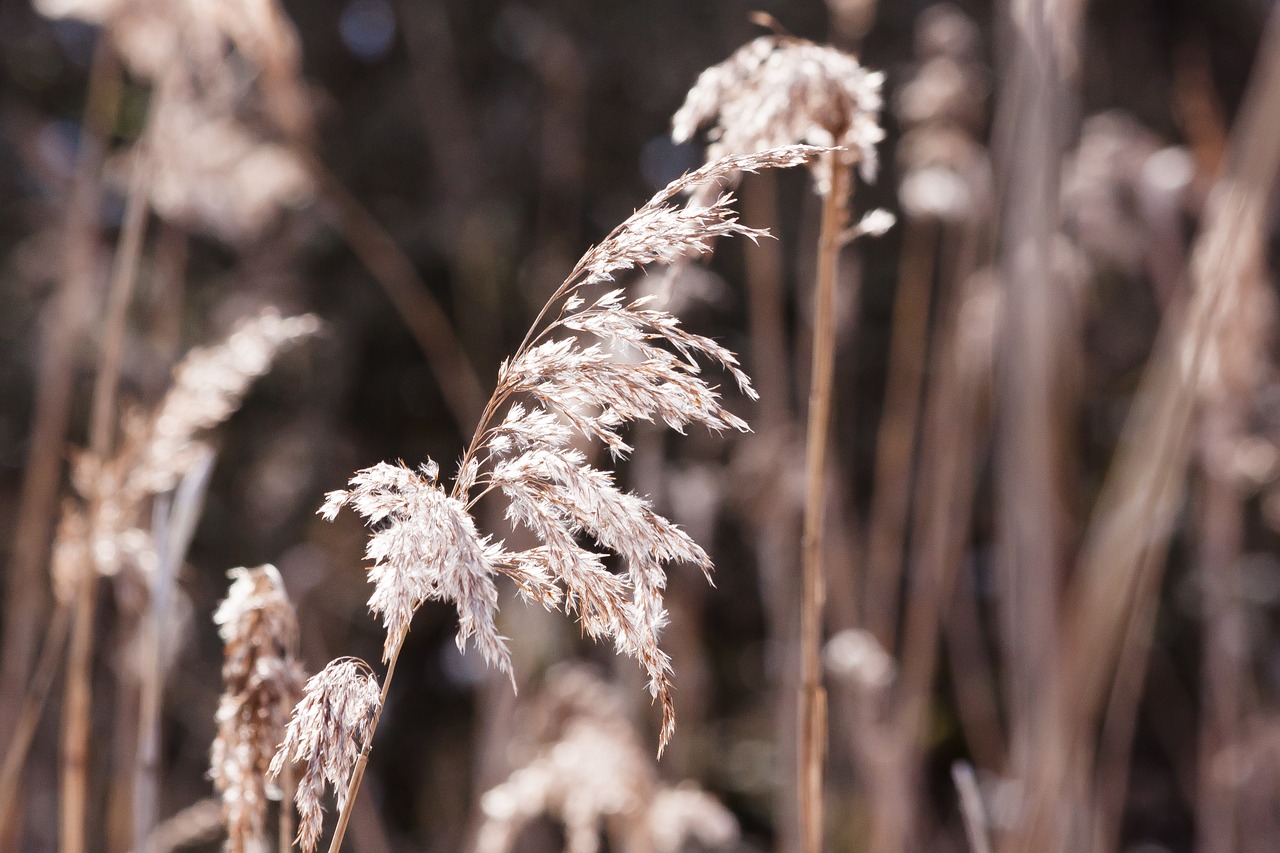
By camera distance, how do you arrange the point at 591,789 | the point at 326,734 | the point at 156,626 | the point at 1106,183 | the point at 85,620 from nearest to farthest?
the point at 326,734 → the point at 156,626 → the point at 85,620 → the point at 591,789 → the point at 1106,183

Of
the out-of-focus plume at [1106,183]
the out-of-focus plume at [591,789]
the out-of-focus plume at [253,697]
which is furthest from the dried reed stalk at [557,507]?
the out-of-focus plume at [1106,183]

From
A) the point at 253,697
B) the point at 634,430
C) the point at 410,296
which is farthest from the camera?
the point at 410,296

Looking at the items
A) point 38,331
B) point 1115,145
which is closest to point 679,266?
point 1115,145

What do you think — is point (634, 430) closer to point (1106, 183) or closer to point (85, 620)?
point (1106, 183)

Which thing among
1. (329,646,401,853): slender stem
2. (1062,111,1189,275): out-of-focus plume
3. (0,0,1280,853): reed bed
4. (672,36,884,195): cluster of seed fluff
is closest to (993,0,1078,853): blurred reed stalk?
(0,0,1280,853): reed bed

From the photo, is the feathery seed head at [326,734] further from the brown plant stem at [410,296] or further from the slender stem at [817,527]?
the brown plant stem at [410,296]

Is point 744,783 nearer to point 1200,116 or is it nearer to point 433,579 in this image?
point 1200,116

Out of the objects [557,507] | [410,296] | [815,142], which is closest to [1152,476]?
[815,142]
